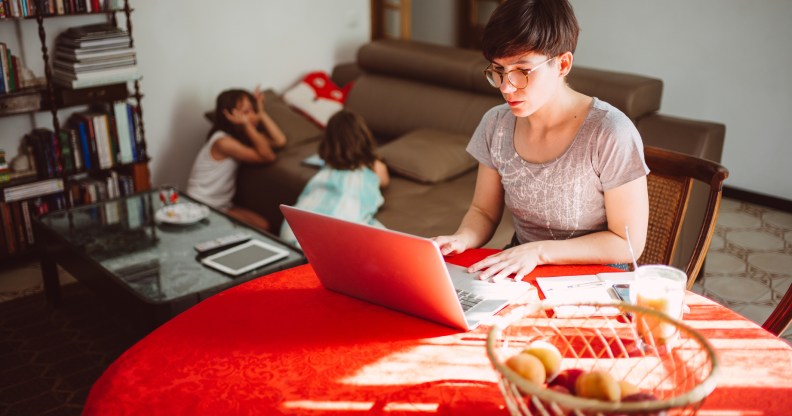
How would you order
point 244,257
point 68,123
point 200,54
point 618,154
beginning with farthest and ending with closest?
point 200,54 → point 68,123 → point 244,257 → point 618,154

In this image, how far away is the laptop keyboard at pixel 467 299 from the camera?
129 centimetres

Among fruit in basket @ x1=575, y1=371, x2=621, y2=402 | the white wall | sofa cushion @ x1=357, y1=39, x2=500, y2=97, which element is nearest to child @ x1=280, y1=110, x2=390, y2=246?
sofa cushion @ x1=357, y1=39, x2=500, y2=97

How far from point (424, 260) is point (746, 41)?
335 centimetres

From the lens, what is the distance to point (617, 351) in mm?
1141

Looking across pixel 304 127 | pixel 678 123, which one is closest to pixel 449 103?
pixel 304 127

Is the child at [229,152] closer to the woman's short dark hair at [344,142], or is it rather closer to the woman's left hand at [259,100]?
the woman's left hand at [259,100]

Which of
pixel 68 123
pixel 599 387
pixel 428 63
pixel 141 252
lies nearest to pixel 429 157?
pixel 428 63

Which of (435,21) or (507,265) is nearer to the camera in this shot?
(507,265)

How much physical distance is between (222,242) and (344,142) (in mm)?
666

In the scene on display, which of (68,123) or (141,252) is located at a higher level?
(68,123)

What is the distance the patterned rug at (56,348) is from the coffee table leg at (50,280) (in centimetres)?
4

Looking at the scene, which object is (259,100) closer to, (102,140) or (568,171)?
(102,140)

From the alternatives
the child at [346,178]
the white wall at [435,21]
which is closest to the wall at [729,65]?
the white wall at [435,21]

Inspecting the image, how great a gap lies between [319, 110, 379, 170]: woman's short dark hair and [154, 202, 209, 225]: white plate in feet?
1.82
